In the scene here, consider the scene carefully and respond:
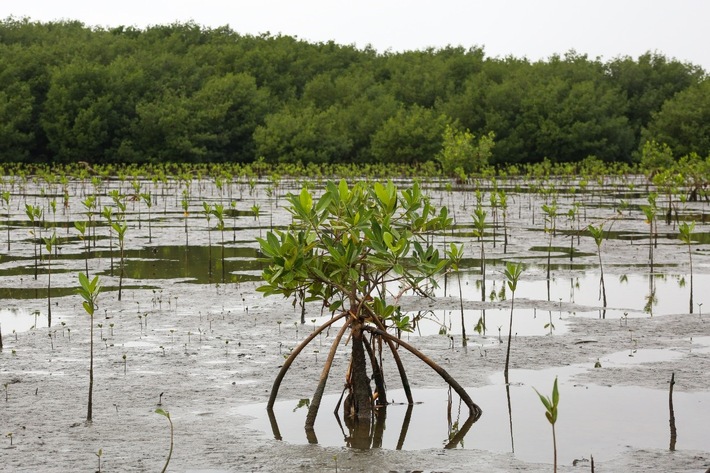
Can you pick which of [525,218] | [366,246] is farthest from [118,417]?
[525,218]

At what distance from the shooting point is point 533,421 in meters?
7.00

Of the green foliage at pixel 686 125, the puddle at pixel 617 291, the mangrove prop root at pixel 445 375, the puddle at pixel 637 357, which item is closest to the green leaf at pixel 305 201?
the mangrove prop root at pixel 445 375

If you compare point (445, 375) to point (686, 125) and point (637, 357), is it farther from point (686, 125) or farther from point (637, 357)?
point (686, 125)

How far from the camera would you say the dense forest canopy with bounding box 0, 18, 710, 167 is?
5797cm

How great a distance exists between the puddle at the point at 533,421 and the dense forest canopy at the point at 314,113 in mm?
38627

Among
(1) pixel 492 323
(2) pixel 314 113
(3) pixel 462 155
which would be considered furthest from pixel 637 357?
(2) pixel 314 113

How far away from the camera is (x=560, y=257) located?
1667 cm

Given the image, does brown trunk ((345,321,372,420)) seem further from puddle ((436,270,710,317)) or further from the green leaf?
puddle ((436,270,710,317))

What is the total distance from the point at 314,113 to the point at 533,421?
61485 mm

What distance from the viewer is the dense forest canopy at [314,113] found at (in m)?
58.0

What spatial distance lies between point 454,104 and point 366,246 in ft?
203

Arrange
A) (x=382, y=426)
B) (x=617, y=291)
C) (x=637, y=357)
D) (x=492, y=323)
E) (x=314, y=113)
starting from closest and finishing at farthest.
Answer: (x=382, y=426) < (x=637, y=357) < (x=492, y=323) < (x=617, y=291) < (x=314, y=113)

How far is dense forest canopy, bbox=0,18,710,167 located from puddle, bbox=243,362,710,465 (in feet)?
127

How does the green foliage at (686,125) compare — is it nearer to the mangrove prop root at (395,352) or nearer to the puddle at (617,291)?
the puddle at (617,291)
